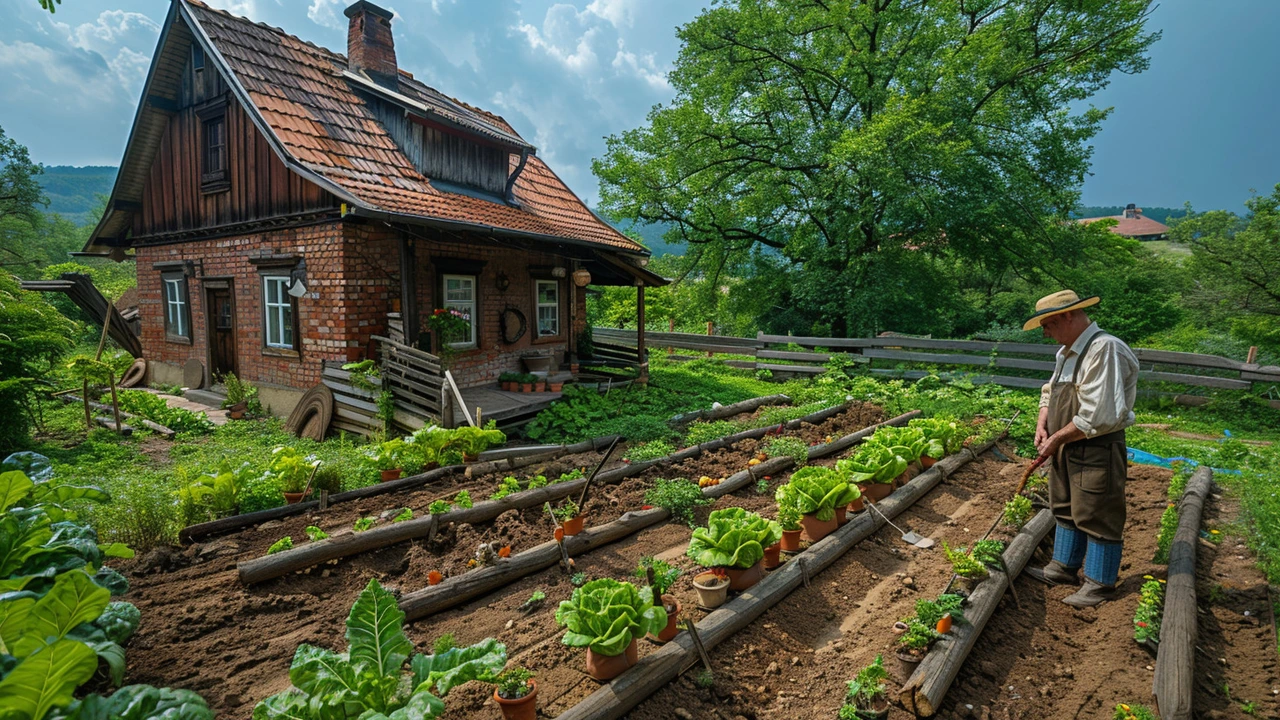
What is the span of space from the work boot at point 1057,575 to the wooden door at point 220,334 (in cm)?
1301

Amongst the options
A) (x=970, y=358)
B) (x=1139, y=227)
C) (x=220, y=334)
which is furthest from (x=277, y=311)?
(x=1139, y=227)

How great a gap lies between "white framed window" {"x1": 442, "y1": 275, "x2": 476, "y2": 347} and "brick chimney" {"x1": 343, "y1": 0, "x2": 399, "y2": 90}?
481cm

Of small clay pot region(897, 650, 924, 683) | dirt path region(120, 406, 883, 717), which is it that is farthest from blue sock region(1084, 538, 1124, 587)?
dirt path region(120, 406, 883, 717)

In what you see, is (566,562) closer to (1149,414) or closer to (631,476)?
(631,476)

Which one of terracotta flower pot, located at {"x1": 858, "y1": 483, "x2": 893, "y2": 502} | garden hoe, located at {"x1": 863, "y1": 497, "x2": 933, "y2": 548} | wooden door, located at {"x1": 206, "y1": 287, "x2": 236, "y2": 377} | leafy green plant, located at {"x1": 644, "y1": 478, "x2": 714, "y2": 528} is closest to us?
garden hoe, located at {"x1": 863, "y1": 497, "x2": 933, "y2": 548}

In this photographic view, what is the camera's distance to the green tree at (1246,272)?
11117 mm

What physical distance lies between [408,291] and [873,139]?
34.0 feet

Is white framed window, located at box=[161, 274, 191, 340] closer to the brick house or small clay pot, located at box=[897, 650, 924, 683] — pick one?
the brick house

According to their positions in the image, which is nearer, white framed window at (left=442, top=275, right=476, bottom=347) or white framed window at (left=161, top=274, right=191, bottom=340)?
white framed window at (left=442, top=275, right=476, bottom=347)

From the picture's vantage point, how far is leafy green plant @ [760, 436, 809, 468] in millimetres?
7004

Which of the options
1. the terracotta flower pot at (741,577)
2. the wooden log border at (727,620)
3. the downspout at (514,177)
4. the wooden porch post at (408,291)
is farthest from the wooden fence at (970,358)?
the terracotta flower pot at (741,577)

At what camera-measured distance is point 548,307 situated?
12.9m

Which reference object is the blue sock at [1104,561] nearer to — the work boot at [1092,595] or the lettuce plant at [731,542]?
the work boot at [1092,595]

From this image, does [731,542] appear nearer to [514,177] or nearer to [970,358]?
[514,177]
